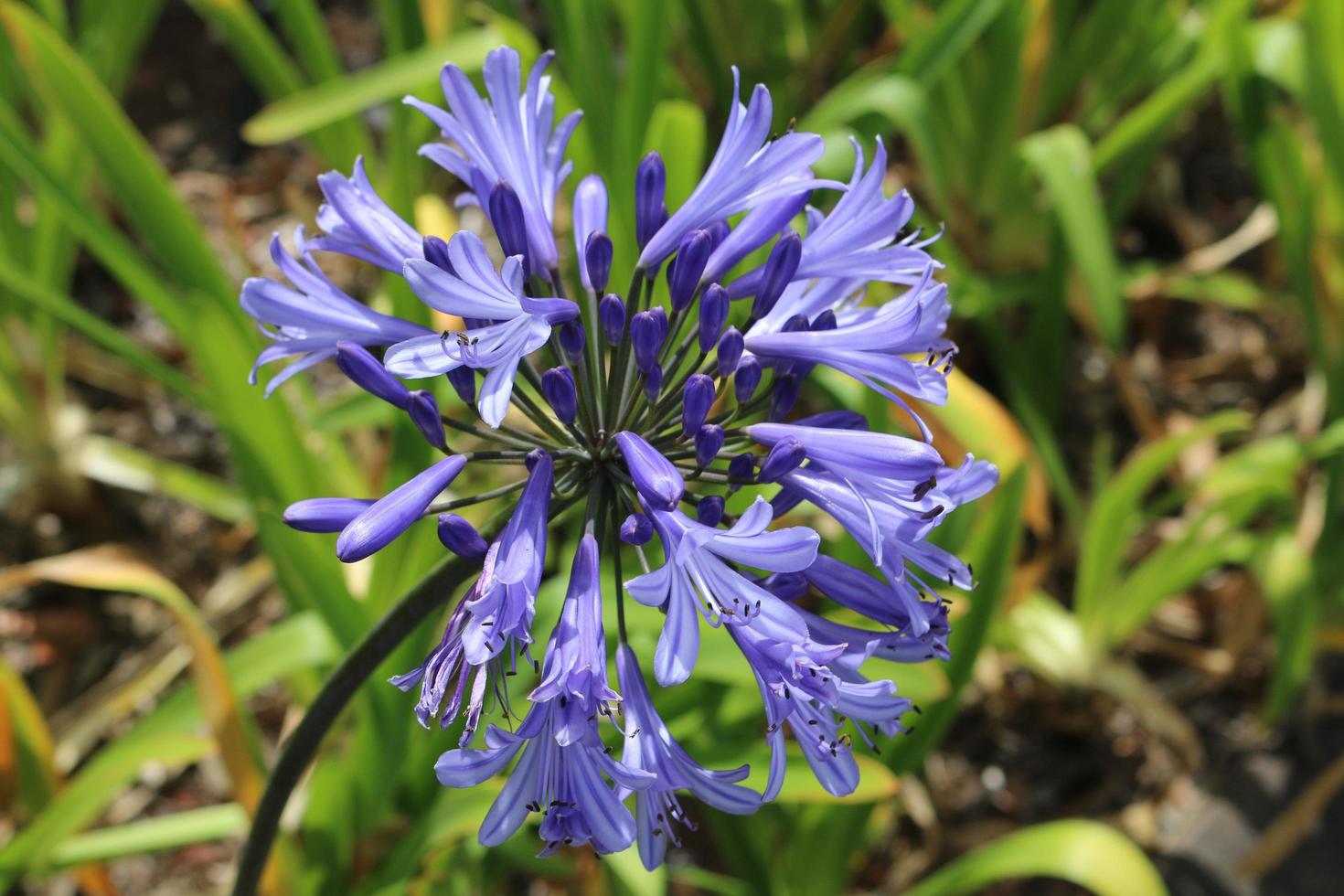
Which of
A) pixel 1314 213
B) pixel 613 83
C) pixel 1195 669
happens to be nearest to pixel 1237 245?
pixel 1314 213

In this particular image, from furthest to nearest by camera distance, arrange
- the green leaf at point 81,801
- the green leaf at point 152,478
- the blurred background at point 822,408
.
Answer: the green leaf at point 152,478, the blurred background at point 822,408, the green leaf at point 81,801

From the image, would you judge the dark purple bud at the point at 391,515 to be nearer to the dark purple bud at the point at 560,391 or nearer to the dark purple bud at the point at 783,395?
the dark purple bud at the point at 560,391

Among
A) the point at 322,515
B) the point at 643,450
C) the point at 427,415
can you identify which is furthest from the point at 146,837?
the point at 643,450

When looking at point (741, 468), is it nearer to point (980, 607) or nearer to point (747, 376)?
point (747, 376)

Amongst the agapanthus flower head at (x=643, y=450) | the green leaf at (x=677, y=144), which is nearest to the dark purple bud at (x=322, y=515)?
the agapanthus flower head at (x=643, y=450)

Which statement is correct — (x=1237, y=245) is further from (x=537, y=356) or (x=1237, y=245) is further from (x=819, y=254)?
(x=819, y=254)

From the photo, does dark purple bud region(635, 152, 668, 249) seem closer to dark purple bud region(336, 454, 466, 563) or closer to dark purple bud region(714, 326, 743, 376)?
dark purple bud region(714, 326, 743, 376)
